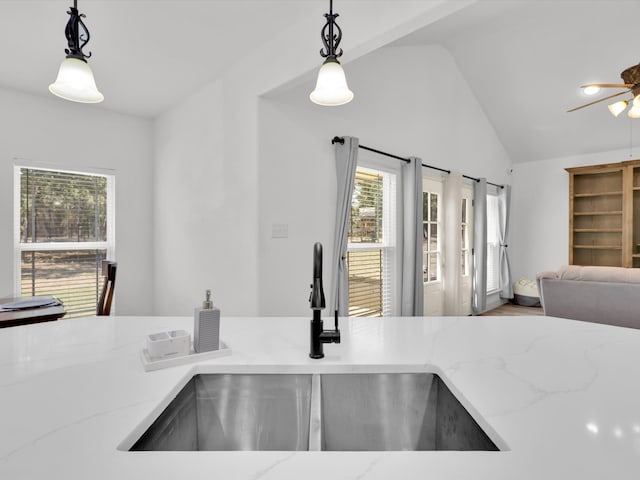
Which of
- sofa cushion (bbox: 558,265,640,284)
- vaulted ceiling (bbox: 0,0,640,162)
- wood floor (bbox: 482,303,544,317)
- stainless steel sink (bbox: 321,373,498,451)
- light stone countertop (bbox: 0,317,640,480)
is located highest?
vaulted ceiling (bbox: 0,0,640,162)

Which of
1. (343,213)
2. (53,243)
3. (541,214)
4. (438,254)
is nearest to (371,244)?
(343,213)

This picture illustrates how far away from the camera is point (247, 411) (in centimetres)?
100

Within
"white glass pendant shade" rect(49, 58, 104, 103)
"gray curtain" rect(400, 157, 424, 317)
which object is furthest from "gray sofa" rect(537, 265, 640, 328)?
"white glass pendant shade" rect(49, 58, 104, 103)

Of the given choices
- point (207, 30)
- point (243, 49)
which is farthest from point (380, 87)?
point (207, 30)

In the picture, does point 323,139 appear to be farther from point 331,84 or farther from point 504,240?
point 504,240

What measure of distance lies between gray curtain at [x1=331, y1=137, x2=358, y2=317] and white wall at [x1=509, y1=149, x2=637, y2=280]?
4.64m

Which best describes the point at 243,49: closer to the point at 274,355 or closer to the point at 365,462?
the point at 274,355

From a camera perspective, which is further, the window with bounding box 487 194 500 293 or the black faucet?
the window with bounding box 487 194 500 293

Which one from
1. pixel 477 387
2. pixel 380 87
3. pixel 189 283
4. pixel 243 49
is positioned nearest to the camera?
pixel 477 387

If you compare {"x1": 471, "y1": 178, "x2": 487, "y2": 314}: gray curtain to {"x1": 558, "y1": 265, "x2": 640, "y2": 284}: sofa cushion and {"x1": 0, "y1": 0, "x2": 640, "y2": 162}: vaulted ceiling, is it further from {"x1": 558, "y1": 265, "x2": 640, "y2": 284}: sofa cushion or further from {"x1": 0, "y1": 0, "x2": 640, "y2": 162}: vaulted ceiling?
{"x1": 558, "y1": 265, "x2": 640, "y2": 284}: sofa cushion

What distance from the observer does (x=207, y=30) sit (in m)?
2.52

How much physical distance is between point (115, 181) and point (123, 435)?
152 inches

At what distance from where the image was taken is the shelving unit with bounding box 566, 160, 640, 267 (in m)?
5.38

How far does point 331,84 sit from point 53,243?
3.49 metres
